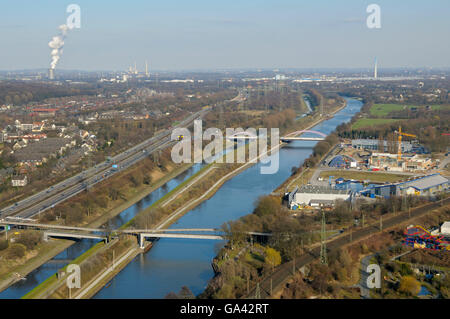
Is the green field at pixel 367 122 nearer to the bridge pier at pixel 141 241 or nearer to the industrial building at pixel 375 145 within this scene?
the industrial building at pixel 375 145

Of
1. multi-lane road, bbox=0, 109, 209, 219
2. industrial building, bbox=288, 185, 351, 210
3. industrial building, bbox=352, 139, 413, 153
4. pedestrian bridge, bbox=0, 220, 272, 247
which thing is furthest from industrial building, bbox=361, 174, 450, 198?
multi-lane road, bbox=0, 109, 209, 219

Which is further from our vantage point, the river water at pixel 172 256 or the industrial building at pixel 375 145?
the industrial building at pixel 375 145

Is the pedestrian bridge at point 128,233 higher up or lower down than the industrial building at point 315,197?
lower down

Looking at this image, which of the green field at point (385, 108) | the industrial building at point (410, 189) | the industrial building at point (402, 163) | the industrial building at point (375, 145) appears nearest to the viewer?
the industrial building at point (410, 189)

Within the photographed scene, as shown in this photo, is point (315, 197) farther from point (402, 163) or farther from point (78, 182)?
point (78, 182)

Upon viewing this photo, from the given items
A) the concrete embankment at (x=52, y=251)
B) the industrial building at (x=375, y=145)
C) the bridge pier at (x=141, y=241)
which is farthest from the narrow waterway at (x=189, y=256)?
the industrial building at (x=375, y=145)

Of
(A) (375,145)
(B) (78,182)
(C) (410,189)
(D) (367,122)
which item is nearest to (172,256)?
(B) (78,182)
